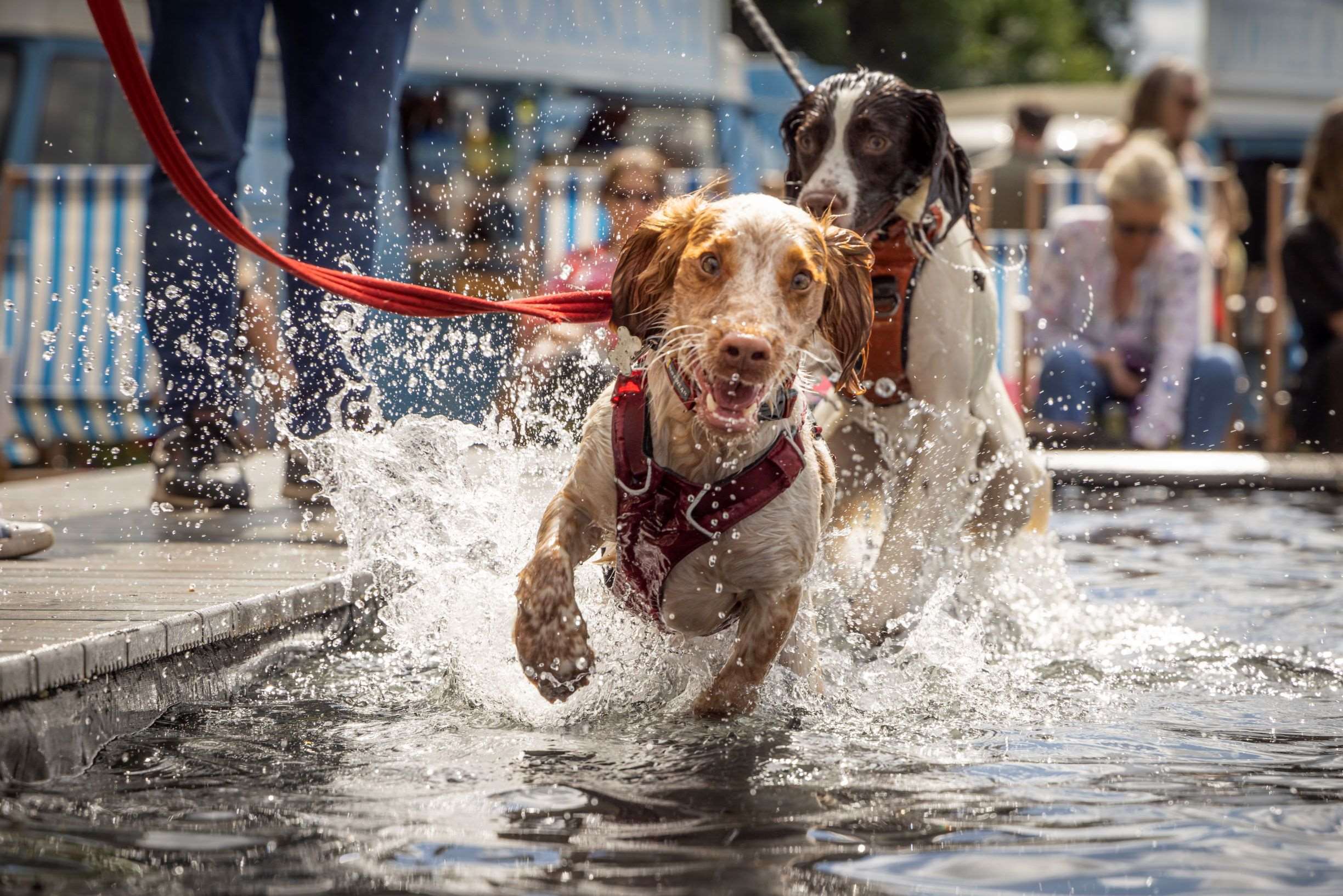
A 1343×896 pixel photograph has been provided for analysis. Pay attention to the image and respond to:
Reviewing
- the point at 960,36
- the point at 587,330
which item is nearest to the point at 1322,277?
the point at 587,330

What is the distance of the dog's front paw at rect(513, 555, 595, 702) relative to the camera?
9.46 feet

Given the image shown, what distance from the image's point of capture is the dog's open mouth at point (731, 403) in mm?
2750

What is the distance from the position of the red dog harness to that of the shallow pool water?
34 cm

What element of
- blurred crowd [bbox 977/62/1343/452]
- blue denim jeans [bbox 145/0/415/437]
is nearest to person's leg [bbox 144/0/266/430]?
blue denim jeans [bbox 145/0/415/437]

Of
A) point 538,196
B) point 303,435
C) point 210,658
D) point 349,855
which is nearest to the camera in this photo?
point 349,855

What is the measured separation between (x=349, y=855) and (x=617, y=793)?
50cm

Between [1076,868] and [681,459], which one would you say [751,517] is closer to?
[681,459]

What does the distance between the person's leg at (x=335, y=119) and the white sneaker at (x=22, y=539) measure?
80 cm

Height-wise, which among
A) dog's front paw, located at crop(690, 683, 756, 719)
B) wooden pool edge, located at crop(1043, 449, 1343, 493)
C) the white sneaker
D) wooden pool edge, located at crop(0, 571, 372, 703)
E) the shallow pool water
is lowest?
the shallow pool water

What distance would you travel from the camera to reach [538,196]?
9.59 metres

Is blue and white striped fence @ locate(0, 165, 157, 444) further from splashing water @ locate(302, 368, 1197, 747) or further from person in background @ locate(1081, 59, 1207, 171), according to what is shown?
person in background @ locate(1081, 59, 1207, 171)

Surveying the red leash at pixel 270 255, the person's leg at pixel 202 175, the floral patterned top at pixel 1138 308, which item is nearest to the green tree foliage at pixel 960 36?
the floral patterned top at pixel 1138 308

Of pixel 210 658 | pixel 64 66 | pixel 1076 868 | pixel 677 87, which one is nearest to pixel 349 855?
pixel 1076 868

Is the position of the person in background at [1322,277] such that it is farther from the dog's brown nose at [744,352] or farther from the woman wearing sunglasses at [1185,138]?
the dog's brown nose at [744,352]
